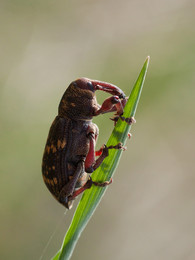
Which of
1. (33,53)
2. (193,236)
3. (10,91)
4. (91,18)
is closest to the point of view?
(10,91)

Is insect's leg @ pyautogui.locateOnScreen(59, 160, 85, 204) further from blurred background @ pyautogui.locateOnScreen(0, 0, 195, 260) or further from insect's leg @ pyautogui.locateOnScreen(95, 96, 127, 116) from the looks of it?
blurred background @ pyautogui.locateOnScreen(0, 0, 195, 260)

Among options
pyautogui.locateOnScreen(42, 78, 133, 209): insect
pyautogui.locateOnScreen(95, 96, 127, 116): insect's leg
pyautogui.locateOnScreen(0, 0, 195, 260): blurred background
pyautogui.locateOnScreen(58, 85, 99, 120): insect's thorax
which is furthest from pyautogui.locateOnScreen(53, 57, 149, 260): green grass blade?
pyautogui.locateOnScreen(0, 0, 195, 260): blurred background

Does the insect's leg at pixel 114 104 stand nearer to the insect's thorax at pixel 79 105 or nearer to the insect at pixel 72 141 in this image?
the insect at pixel 72 141

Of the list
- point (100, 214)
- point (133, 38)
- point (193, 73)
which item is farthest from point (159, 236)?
point (133, 38)

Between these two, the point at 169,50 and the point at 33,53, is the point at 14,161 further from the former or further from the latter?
the point at 169,50

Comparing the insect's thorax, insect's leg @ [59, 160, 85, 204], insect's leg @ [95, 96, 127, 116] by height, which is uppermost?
insect's leg @ [95, 96, 127, 116]
